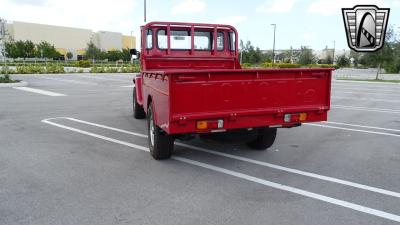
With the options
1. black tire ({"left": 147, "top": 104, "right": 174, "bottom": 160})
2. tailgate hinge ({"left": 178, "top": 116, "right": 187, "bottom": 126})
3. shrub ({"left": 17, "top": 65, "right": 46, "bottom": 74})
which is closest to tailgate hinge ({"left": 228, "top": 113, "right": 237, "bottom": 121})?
tailgate hinge ({"left": 178, "top": 116, "right": 187, "bottom": 126})

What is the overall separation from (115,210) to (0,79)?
67.2 feet

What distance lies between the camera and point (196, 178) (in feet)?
16.1

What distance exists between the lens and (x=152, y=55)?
25.0 feet

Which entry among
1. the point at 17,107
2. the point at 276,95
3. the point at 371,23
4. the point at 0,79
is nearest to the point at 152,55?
the point at 276,95

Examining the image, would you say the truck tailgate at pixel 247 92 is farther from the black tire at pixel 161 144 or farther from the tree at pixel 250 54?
the tree at pixel 250 54

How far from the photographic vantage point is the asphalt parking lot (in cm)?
376

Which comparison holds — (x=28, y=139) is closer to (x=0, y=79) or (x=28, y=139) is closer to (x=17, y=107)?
(x=17, y=107)

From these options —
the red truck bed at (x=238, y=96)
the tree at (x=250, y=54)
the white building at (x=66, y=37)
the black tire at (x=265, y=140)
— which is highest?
the white building at (x=66, y=37)

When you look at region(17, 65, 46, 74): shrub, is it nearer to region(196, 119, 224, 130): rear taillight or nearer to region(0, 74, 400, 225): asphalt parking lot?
region(0, 74, 400, 225): asphalt parking lot

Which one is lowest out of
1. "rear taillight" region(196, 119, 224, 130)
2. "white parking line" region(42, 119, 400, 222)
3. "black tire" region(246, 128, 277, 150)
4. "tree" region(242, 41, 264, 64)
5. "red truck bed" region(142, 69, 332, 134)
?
"white parking line" region(42, 119, 400, 222)

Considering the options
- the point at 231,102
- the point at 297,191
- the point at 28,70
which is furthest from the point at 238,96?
the point at 28,70

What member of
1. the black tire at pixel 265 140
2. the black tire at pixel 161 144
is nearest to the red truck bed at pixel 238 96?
the black tire at pixel 161 144

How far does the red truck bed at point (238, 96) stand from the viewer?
15.3ft

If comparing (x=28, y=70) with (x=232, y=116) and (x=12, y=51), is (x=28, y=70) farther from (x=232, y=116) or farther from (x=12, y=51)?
(x=12, y=51)
